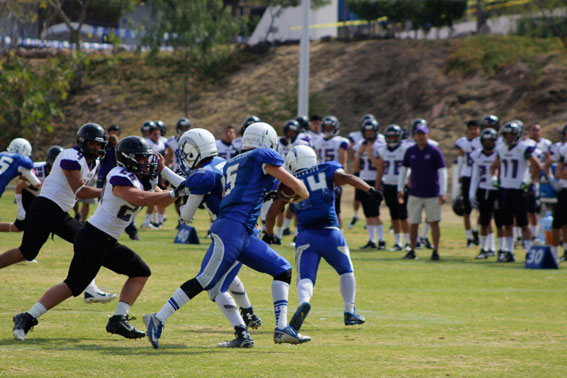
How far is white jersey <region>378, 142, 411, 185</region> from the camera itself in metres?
16.0

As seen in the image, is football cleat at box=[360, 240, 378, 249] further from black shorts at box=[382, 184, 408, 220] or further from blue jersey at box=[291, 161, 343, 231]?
blue jersey at box=[291, 161, 343, 231]

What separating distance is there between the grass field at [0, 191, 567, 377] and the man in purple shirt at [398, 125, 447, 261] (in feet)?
3.61

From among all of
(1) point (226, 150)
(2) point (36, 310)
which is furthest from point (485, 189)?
(2) point (36, 310)

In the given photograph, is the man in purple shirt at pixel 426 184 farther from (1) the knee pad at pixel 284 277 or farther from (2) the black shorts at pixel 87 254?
(2) the black shorts at pixel 87 254

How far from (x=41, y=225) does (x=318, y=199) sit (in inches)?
108

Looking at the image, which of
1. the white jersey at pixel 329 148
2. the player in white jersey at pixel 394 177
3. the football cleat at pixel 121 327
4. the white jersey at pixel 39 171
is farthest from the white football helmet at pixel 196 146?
the white jersey at pixel 329 148

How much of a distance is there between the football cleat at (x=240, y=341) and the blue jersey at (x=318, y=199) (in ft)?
5.22

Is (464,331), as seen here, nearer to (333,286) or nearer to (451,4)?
(333,286)

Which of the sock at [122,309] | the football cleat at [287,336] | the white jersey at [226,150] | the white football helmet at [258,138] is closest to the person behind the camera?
the football cleat at [287,336]

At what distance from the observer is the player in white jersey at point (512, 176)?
14.3 m

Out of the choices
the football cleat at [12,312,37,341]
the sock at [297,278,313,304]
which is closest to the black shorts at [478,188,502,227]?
the sock at [297,278,313,304]

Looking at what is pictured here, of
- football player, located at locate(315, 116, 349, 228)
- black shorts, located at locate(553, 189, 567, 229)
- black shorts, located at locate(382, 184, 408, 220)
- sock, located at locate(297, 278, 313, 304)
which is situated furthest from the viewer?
football player, located at locate(315, 116, 349, 228)

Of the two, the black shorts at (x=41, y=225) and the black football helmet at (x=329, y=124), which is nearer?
the black shorts at (x=41, y=225)

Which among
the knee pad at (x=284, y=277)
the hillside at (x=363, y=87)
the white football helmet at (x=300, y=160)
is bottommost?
the knee pad at (x=284, y=277)
